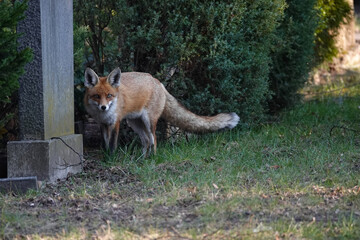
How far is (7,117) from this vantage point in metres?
5.13

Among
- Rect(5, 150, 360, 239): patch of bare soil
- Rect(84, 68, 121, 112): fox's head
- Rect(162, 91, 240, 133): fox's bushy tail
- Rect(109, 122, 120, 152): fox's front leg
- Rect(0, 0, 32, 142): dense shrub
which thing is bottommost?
Rect(5, 150, 360, 239): patch of bare soil

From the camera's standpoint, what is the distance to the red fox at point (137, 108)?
19.8 feet

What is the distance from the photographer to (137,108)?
6.55 m

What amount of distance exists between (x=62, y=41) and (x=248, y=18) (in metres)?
2.96

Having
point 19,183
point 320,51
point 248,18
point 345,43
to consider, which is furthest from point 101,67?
point 345,43

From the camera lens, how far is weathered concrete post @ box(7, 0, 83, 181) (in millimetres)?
4891

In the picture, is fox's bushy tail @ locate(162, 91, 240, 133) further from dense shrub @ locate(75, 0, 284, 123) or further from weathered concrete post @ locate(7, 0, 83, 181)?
weathered concrete post @ locate(7, 0, 83, 181)

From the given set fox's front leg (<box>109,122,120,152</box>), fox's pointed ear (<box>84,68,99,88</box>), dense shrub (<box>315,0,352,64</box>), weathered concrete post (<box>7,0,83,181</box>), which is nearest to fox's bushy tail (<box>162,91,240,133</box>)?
fox's front leg (<box>109,122,120,152</box>)

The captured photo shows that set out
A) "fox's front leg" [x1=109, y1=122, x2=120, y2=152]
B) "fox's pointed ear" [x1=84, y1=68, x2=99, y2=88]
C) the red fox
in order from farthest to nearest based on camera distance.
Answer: "fox's front leg" [x1=109, y1=122, x2=120, y2=152]
the red fox
"fox's pointed ear" [x1=84, y1=68, x2=99, y2=88]

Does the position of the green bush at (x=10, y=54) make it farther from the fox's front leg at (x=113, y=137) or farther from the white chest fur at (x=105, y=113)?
the fox's front leg at (x=113, y=137)

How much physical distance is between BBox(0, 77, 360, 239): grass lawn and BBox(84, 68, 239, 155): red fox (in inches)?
11.3

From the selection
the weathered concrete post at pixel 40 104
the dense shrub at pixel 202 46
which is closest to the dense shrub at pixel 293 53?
the dense shrub at pixel 202 46

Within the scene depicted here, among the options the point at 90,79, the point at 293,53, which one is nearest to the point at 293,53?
the point at 293,53

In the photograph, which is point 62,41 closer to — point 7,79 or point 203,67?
point 7,79
